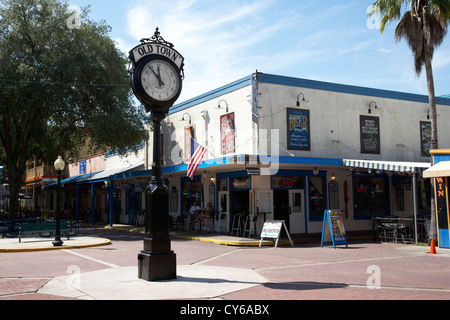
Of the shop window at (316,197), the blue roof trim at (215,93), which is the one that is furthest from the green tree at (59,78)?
the shop window at (316,197)

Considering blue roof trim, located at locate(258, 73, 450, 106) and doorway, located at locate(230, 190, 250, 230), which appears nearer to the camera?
blue roof trim, located at locate(258, 73, 450, 106)

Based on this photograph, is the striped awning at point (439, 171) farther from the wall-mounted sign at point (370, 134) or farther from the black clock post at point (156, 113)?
the black clock post at point (156, 113)

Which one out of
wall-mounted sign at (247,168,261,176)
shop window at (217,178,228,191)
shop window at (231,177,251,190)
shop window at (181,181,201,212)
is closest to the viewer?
wall-mounted sign at (247,168,261,176)

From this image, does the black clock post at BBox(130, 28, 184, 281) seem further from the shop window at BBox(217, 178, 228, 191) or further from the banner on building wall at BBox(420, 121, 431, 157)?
the banner on building wall at BBox(420, 121, 431, 157)

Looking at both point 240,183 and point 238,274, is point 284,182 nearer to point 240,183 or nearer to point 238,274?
point 240,183

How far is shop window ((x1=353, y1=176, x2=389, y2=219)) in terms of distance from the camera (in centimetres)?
2153

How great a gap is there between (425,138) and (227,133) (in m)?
11.2

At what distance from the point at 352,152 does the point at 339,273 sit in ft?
40.0

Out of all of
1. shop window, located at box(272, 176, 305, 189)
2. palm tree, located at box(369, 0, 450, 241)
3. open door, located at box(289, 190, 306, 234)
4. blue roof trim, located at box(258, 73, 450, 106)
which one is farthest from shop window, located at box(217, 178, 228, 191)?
palm tree, located at box(369, 0, 450, 241)

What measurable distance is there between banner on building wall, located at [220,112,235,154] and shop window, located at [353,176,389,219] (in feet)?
21.4

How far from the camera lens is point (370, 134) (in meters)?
21.8

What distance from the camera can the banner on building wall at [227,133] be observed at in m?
20.1

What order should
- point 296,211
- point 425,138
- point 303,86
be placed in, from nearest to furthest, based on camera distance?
Result: 1. point 296,211
2. point 303,86
3. point 425,138

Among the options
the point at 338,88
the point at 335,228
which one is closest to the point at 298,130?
the point at 338,88
